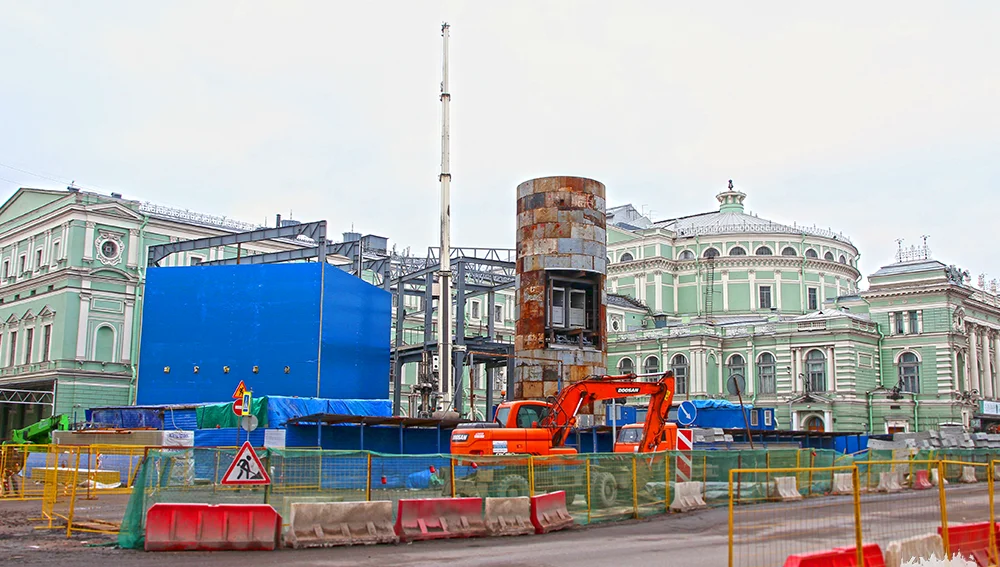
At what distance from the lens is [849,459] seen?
33.4m

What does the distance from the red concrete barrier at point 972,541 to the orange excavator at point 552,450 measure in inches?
363

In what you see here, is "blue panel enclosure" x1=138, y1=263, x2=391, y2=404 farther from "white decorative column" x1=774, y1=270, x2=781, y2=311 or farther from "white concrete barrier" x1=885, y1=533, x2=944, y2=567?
"white decorative column" x1=774, y1=270, x2=781, y2=311

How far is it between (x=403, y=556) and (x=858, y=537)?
7636mm

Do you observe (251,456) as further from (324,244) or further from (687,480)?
(324,244)

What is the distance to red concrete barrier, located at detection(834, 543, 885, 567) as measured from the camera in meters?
11.0

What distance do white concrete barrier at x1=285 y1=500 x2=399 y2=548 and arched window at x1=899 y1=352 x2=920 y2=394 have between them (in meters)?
61.2

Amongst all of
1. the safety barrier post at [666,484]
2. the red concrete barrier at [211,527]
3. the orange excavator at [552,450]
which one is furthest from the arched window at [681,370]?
the red concrete barrier at [211,527]

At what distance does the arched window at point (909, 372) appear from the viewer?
70194 mm

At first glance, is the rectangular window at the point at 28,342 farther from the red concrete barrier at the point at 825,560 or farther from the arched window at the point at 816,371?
the red concrete barrier at the point at 825,560

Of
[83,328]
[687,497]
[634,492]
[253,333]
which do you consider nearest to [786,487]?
[687,497]

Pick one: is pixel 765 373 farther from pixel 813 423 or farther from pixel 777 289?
pixel 777 289

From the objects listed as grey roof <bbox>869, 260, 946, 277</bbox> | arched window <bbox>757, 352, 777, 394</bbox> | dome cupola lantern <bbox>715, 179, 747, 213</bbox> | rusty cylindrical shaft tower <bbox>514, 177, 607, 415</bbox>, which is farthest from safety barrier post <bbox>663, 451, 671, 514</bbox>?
dome cupola lantern <bbox>715, 179, 747, 213</bbox>

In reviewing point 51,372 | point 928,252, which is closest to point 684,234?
point 928,252

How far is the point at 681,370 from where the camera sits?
7500cm
